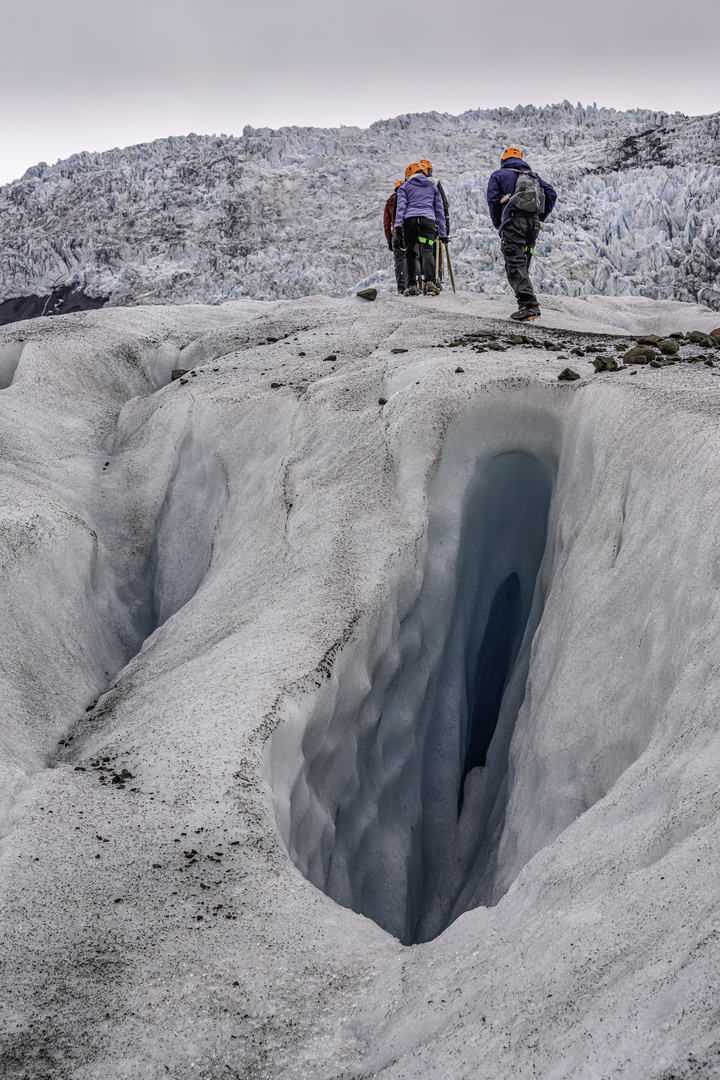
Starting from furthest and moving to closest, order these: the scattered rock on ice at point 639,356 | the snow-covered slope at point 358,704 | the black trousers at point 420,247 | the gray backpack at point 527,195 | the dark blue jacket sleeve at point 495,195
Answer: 1. the black trousers at point 420,247
2. the dark blue jacket sleeve at point 495,195
3. the gray backpack at point 527,195
4. the scattered rock on ice at point 639,356
5. the snow-covered slope at point 358,704

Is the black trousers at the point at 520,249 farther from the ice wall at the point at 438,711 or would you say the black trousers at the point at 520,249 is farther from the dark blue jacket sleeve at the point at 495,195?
the ice wall at the point at 438,711

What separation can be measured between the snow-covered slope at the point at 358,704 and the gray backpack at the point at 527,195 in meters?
1.17

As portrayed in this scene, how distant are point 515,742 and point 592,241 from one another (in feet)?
45.8

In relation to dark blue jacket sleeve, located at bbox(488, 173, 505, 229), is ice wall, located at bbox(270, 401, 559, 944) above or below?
below

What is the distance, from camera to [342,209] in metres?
20.9

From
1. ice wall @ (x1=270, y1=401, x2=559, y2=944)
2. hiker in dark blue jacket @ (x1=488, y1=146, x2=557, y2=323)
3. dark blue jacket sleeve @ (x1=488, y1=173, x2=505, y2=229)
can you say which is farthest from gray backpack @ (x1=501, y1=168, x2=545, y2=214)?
ice wall @ (x1=270, y1=401, x2=559, y2=944)

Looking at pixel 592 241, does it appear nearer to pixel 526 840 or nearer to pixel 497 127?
pixel 497 127

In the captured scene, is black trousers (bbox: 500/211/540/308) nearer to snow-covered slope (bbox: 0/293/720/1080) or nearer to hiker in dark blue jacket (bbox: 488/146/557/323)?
hiker in dark blue jacket (bbox: 488/146/557/323)

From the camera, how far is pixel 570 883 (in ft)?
8.59

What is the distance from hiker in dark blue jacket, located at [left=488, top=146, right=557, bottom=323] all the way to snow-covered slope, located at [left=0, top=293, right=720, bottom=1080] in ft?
1.69

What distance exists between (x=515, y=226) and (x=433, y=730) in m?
5.66

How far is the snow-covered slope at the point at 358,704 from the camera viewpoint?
7.70 feet

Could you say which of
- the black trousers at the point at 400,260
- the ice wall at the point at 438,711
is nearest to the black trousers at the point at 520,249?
the black trousers at the point at 400,260

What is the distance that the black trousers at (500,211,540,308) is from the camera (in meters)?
8.65
